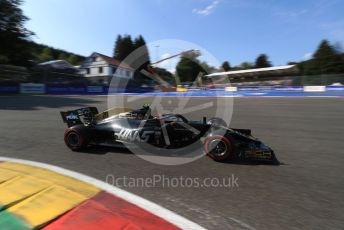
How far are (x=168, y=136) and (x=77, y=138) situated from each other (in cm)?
198

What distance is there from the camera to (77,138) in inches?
249

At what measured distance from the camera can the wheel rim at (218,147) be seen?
556 centimetres

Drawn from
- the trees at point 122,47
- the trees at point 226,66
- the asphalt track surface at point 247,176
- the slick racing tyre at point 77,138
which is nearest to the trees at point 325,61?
the trees at point 226,66

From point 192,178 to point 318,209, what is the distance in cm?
188

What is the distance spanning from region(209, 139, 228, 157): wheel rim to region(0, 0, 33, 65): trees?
41.2 m

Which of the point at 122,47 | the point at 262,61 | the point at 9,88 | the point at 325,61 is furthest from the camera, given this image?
the point at 262,61

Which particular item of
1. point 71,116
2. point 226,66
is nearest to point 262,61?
point 226,66

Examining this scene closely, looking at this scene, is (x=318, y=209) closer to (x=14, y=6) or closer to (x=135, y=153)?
(x=135, y=153)

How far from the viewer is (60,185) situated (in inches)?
168

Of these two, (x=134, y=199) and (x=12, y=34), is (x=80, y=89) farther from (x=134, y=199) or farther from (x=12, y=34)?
(x=134, y=199)

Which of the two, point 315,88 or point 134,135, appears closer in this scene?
point 134,135

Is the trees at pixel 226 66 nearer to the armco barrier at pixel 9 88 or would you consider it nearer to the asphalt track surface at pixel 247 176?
the armco barrier at pixel 9 88

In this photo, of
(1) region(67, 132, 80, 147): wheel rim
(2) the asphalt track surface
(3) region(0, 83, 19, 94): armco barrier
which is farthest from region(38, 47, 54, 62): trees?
(1) region(67, 132, 80, 147): wheel rim

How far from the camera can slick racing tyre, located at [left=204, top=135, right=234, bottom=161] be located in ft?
18.1
